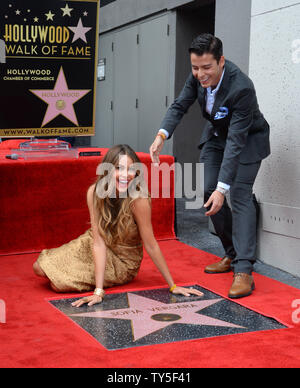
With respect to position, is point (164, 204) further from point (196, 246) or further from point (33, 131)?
point (33, 131)

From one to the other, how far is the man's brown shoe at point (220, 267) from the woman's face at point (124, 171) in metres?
0.89

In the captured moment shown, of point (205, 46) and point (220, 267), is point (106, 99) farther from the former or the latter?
point (205, 46)

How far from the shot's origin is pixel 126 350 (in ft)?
7.06

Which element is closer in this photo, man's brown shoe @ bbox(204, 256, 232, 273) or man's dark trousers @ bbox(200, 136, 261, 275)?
man's dark trousers @ bbox(200, 136, 261, 275)

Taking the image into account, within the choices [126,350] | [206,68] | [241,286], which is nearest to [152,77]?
[206,68]

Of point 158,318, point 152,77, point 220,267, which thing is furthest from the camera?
point 152,77

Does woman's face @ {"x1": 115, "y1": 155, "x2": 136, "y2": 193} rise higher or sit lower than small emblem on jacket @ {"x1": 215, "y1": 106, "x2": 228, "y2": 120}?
lower

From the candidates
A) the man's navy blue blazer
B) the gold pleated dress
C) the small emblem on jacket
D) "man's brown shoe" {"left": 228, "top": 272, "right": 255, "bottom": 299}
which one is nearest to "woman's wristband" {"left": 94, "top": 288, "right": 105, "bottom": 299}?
the gold pleated dress

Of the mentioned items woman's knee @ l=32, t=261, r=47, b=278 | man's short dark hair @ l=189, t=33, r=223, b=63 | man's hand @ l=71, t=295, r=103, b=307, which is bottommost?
man's hand @ l=71, t=295, r=103, b=307

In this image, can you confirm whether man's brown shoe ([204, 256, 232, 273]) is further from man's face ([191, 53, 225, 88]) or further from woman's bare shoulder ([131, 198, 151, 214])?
man's face ([191, 53, 225, 88])

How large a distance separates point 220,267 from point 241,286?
0.48 meters

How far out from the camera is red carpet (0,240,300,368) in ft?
6.71

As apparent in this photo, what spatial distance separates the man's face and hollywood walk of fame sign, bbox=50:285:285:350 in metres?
1.10

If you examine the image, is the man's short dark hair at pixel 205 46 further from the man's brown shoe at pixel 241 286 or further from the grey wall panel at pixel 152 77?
the grey wall panel at pixel 152 77
